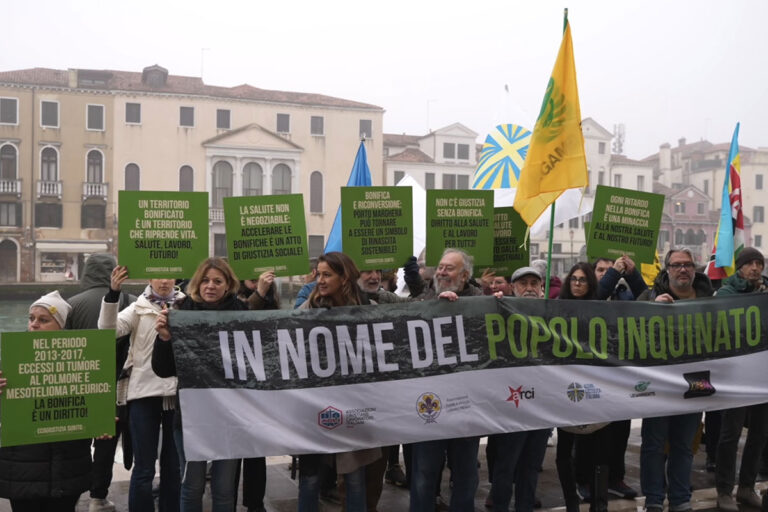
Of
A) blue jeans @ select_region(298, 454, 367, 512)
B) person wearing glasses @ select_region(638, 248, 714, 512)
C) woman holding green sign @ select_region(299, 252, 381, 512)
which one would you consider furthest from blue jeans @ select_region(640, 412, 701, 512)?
blue jeans @ select_region(298, 454, 367, 512)

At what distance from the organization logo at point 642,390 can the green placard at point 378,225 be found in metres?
1.76

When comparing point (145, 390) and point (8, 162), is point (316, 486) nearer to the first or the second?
point (145, 390)

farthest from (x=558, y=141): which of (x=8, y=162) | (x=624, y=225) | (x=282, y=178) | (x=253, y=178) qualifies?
(x=8, y=162)

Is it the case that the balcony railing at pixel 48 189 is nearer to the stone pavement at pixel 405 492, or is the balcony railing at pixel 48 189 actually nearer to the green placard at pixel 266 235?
the stone pavement at pixel 405 492

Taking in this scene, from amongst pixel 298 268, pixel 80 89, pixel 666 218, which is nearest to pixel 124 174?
pixel 80 89

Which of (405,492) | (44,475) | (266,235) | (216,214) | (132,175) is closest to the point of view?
(44,475)

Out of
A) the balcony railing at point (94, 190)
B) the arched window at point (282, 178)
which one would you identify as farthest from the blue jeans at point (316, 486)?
the arched window at point (282, 178)

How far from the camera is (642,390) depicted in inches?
207

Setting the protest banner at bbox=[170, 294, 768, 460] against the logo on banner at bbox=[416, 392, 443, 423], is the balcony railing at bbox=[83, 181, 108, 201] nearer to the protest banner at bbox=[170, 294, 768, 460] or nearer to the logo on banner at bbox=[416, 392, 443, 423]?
the protest banner at bbox=[170, 294, 768, 460]

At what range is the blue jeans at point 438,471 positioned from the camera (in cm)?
457

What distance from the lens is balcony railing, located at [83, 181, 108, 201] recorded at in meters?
56.5

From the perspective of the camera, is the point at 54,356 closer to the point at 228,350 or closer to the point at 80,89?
the point at 228,350

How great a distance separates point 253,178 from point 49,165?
48.3 ft

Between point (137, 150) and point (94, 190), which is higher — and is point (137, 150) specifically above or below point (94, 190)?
above
